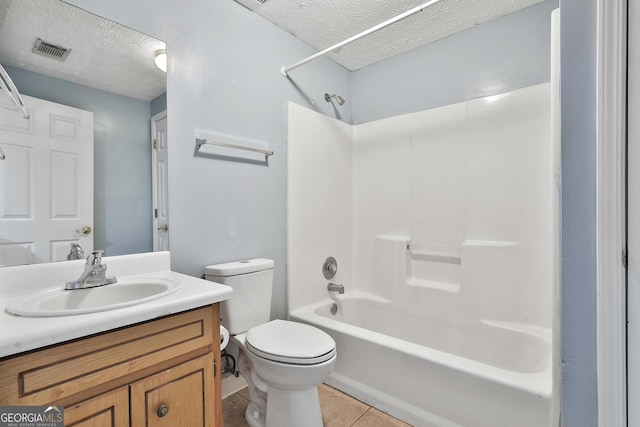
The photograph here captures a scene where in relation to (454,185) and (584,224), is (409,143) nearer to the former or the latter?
(454,185)

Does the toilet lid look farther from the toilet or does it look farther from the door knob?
the door knob

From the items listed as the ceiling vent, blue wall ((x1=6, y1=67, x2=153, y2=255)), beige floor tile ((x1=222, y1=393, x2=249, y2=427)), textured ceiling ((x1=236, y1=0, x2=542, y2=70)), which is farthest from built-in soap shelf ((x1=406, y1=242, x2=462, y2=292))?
the ceiling vent

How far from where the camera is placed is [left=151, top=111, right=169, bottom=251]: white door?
57.9 inches

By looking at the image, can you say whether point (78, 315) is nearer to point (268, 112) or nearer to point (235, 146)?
point (235, 146)

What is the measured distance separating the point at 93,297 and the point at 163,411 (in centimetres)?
51

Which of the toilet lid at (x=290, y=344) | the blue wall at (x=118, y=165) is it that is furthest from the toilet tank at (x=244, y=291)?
the blue wall at (x=118, y=165)

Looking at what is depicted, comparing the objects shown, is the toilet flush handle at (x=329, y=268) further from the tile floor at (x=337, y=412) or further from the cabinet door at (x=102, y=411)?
the cabinet door at (x=102, y=411)

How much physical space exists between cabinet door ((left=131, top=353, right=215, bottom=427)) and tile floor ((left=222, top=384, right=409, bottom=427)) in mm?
689

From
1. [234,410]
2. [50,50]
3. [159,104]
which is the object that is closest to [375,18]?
[159,104]

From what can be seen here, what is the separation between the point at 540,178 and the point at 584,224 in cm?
136

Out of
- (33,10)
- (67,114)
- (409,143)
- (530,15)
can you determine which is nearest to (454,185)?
(409,143)

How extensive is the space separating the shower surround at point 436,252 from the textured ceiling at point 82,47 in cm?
91

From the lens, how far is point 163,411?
929 mm

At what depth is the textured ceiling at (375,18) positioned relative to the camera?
1.80 meters
